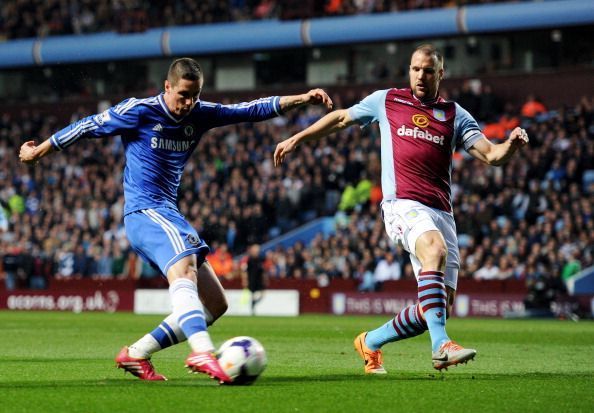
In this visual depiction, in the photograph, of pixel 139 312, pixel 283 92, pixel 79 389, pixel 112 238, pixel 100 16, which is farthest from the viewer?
pixel 100 16

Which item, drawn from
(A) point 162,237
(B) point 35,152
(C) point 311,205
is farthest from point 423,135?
(C) point 311,205

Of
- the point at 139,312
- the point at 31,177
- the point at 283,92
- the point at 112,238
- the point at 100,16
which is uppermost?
the point at 100,16

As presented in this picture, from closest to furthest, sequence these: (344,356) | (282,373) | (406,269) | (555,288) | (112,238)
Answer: (282,373) < (344,356) < (555,288) < (406,269) < (112,238)

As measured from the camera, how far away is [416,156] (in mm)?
9070

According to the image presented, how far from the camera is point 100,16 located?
40.8m

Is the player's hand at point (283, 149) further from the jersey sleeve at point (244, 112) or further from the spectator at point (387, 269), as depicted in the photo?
the spectator at point (387, 269)

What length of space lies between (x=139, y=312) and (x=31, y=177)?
→ 951cm

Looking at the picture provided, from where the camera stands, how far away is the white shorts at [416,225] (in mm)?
8758

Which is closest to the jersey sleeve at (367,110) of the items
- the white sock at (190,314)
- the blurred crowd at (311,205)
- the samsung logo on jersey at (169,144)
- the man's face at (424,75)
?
the man's face at (424,75)

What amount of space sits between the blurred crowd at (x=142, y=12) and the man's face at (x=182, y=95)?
27.3 metres

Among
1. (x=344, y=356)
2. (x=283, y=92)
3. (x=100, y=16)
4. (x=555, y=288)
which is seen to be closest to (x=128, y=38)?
(x=100, y=16)

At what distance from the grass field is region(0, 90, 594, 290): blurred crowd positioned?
30.4 ft

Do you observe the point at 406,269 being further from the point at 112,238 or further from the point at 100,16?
the point at 100,16

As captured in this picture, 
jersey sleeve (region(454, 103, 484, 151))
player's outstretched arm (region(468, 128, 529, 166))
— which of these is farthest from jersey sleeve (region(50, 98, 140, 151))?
player's outstretched arm (region(468, 128, 529, 166))
